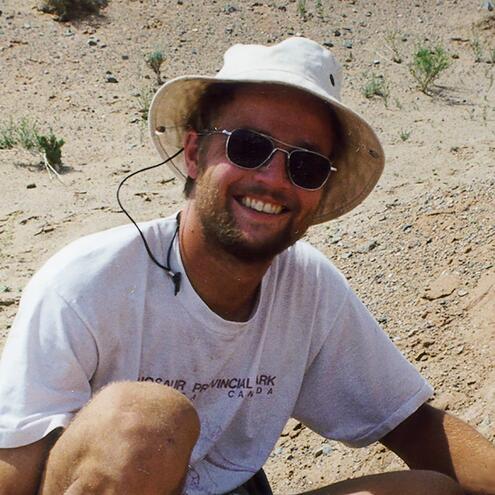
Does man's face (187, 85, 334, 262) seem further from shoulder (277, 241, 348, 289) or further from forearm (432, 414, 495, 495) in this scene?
forearm (432, 414, 495, 495)

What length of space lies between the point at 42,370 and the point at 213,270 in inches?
19.0

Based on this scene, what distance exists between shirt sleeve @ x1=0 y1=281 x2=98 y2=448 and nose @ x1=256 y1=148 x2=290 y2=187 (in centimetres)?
54

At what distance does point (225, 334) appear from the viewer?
7.29 feet

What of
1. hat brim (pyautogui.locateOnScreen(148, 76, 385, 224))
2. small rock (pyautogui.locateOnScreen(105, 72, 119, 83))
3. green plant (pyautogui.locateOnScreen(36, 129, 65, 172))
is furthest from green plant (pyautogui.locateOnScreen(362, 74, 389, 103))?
hat brim (pyautogui.locateOnScreen(148, 76, 385, 224))

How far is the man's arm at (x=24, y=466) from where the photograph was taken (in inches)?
75.2

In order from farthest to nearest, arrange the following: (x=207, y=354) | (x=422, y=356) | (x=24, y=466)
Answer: (x=422, y=356)
(x=207, y=354)
(x=24, y=466)

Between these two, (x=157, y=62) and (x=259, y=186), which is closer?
(x=259, y=186)

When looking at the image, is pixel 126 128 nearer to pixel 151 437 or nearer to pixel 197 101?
pixel 197 101

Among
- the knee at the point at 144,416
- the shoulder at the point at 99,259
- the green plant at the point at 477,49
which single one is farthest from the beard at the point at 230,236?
the green plant at the point at 477,49

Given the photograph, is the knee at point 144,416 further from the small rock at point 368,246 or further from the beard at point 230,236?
the small rock at point 368,246

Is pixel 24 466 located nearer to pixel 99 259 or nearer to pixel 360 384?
pixel 99 259

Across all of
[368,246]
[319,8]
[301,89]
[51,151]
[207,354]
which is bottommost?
[51,151]

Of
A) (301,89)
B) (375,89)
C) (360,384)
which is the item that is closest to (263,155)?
(301,89)

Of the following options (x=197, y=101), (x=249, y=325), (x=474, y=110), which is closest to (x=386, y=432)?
(x=249, y=325)
